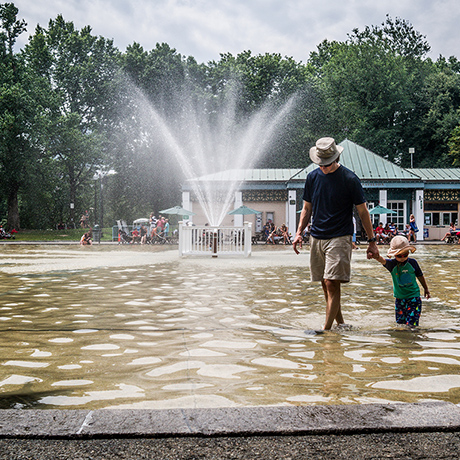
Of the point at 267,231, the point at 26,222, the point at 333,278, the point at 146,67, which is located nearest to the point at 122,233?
the point at 267,231

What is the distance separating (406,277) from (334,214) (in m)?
1.02

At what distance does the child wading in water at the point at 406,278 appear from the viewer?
223 inches

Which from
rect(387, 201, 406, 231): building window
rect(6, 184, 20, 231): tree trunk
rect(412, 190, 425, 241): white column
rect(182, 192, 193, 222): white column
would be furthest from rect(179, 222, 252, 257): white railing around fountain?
rect(6, 184, 20, 231): tree trunk

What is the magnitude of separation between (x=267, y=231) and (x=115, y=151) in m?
21.0

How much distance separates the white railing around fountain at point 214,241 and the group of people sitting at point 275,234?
16.0 metres

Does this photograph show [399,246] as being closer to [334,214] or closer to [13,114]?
[334,214]

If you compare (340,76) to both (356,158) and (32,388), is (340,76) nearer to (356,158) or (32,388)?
(356,158)

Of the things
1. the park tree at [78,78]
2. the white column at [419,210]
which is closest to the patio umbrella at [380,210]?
the white column at [419,210]

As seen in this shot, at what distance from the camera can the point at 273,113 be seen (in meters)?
56.6

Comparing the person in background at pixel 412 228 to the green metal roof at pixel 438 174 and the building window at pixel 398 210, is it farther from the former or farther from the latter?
the green metal roof at pixel 438 174

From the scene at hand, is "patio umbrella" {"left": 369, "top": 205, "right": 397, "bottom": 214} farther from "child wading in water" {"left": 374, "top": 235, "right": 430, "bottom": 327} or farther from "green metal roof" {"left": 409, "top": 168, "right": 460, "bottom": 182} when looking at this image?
"child wading in water" {"left": 374, "top": 235, "right": 430, "bottom": 327}

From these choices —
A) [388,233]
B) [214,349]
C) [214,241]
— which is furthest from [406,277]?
[388,233]

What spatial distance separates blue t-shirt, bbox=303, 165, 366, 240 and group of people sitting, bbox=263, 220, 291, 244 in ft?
95.5

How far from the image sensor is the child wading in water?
5668 mm
